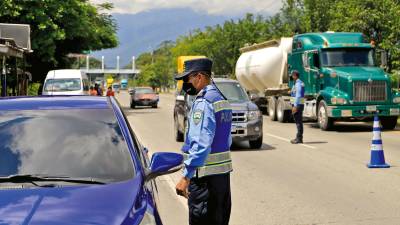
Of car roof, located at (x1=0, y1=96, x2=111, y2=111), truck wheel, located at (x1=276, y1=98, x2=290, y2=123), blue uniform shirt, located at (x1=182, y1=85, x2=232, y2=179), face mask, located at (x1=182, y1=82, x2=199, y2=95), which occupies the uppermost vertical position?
face mask, located at (x1=182, y1=82, x2=199, y2=95)

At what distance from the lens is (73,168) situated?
4434 mm

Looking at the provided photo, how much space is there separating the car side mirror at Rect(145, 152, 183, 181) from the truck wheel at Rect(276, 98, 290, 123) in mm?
20768

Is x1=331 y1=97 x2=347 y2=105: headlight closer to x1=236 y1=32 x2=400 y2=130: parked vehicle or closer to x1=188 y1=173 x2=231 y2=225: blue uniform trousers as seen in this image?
x1=236 y1=32 x2=400 y2=130: parked vehicle

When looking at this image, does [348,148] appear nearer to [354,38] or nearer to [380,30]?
[354,38]

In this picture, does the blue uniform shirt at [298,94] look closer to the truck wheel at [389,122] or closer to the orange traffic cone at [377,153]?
the orange traffic cone at [377,153]

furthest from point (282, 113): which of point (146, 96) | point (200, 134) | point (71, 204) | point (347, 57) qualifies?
point (71, 204)

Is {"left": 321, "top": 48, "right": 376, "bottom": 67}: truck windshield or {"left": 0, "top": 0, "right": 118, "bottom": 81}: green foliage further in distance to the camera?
{"left": 0, "top": 0, "right": 118, "bottom": 81}: green foliage

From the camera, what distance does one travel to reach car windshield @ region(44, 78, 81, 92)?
2659cm

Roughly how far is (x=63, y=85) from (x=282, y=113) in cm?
947

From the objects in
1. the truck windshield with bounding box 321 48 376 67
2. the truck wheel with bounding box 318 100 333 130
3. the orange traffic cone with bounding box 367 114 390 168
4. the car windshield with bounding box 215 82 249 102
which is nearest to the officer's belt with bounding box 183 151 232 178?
the orange traffic cone with bounding box 367 114 390 168

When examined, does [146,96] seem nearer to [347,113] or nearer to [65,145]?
[347,113]

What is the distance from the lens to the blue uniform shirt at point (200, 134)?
14.6 ft

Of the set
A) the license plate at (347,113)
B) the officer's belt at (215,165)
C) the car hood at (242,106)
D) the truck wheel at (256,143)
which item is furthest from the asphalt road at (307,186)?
the license plate at (347,113)

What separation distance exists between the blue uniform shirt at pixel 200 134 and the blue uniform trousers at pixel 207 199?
0.50ft
